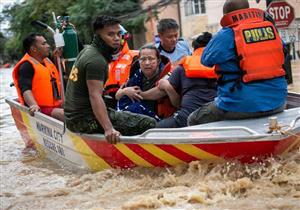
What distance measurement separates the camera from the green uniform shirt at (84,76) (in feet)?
16.2

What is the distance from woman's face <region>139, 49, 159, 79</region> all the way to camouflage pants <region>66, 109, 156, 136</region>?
0.53 metres

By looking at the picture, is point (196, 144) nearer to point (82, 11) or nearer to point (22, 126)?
point (22, 126)

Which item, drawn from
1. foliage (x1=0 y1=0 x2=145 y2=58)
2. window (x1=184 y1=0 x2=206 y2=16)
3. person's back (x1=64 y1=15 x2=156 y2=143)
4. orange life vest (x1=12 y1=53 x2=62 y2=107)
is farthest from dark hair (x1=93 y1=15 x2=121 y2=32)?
window (x1=184 y1=0 x2=206 y2=16)

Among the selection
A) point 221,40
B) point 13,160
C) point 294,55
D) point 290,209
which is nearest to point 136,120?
point 221,40

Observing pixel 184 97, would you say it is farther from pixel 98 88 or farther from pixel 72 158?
pixel 72 158

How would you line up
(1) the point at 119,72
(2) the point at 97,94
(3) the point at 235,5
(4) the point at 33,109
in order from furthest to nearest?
(4) the point at 33,109 → (1) the point at 119,72 → (2) the point at 97,94 → (3) the point at 235,5

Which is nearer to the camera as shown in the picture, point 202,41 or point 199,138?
point 199,138

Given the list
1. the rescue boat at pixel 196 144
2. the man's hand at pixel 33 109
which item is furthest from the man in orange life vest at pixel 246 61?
the man's hand at pixel 33 109

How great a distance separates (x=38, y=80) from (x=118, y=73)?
1.26 meters

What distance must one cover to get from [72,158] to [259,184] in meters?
2.47

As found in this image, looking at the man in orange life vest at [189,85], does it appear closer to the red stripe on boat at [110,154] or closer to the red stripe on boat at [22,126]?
the red stripe on boat at [110,154]

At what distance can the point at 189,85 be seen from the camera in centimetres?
521

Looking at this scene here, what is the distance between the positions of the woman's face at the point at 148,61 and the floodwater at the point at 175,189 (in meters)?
1.13

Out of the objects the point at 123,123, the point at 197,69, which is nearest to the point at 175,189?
the point at 123,123
